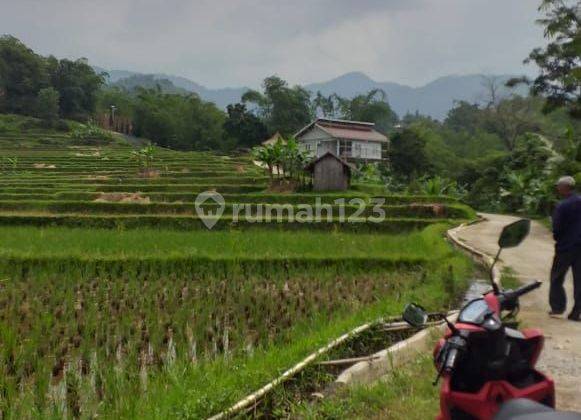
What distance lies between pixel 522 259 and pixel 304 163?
15.1m

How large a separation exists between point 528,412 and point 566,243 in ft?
15.2

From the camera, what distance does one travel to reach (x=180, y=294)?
8.59 metres

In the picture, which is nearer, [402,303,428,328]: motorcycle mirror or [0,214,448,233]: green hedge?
[402,303,428,328]: motorcycle mirror

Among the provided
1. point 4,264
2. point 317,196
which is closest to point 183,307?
point 4,264

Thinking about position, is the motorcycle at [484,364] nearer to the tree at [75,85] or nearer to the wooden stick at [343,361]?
the wooden stick at [343,361]

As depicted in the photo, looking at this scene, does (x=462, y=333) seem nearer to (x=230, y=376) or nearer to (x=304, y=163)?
(x=230, y=376)

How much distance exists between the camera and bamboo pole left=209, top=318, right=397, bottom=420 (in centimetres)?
352

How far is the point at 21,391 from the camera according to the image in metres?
4.70

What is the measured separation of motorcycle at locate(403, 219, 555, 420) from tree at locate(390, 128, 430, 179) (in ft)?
104

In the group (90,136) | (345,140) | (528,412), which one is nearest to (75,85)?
(90,136)

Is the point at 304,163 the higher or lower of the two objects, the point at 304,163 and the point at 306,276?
the higher

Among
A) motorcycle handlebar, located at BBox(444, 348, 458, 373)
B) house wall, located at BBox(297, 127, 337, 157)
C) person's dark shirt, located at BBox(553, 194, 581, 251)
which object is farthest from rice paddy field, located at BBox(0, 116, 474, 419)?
house wall, located at BBox(297, 127, 337, 157)

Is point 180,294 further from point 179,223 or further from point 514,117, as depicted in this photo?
point 514,117

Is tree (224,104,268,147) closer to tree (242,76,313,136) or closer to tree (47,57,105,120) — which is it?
tree (242,76,313,136)
